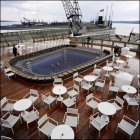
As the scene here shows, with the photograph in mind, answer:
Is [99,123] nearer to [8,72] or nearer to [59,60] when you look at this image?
[8,72]

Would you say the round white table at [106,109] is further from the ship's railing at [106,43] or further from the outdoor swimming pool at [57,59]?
the ship's railing at [106,43]

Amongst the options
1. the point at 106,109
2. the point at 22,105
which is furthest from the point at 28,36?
the point at 106,109

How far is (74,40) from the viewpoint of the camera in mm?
13930

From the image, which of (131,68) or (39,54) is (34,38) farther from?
(131,68)

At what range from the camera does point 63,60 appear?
35.8 ft

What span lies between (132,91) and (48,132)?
3.18 metres

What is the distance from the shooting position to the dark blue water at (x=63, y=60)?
8.82 m

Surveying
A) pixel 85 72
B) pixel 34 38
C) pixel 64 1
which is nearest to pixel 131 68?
pixel 85 72

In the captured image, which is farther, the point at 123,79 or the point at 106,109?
the point at 123,79

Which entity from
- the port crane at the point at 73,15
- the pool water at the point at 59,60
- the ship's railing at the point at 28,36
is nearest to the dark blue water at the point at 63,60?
the pool water at the point at 59,60

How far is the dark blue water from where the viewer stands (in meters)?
8.82

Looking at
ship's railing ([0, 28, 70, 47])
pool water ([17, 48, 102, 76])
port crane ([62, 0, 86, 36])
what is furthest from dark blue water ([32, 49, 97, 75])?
port crane ([62, 0, 86, 36])

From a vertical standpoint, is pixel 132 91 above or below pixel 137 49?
below

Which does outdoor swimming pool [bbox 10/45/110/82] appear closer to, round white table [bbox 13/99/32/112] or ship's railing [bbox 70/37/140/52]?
ship's railing [bbox 70/37/140/52]
